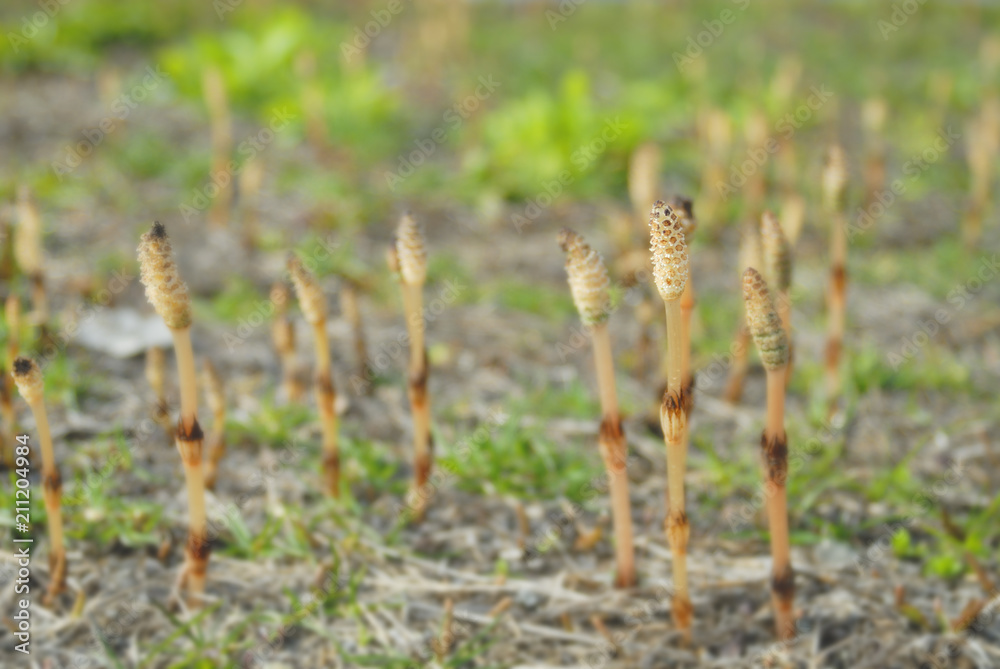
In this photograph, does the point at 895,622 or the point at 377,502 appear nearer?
the point at 895,622

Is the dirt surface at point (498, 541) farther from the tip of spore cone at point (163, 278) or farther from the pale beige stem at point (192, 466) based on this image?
the tip of spore cone at point (163, 278)

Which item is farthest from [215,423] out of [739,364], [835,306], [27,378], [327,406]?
[835,306]

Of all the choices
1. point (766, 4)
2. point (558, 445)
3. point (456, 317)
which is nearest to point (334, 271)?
point (456, 317)

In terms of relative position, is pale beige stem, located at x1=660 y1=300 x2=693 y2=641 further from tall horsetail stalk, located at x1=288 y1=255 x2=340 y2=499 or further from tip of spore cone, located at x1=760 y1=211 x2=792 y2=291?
tall horsetail stalk, located at x1=288 y1=255 x2=340 y2=499

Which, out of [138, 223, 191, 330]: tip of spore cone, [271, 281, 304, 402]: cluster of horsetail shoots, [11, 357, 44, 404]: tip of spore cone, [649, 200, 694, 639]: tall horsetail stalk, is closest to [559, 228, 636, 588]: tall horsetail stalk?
[649, 200, 694, 639]: tall horsetail stalk

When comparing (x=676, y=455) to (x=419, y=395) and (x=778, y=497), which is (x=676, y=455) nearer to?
(x=778, y=497)

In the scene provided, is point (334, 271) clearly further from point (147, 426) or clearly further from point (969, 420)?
point (969, 420)

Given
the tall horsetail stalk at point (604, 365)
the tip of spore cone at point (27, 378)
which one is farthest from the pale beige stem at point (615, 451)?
the tip of spore cone at point (27, 378)
